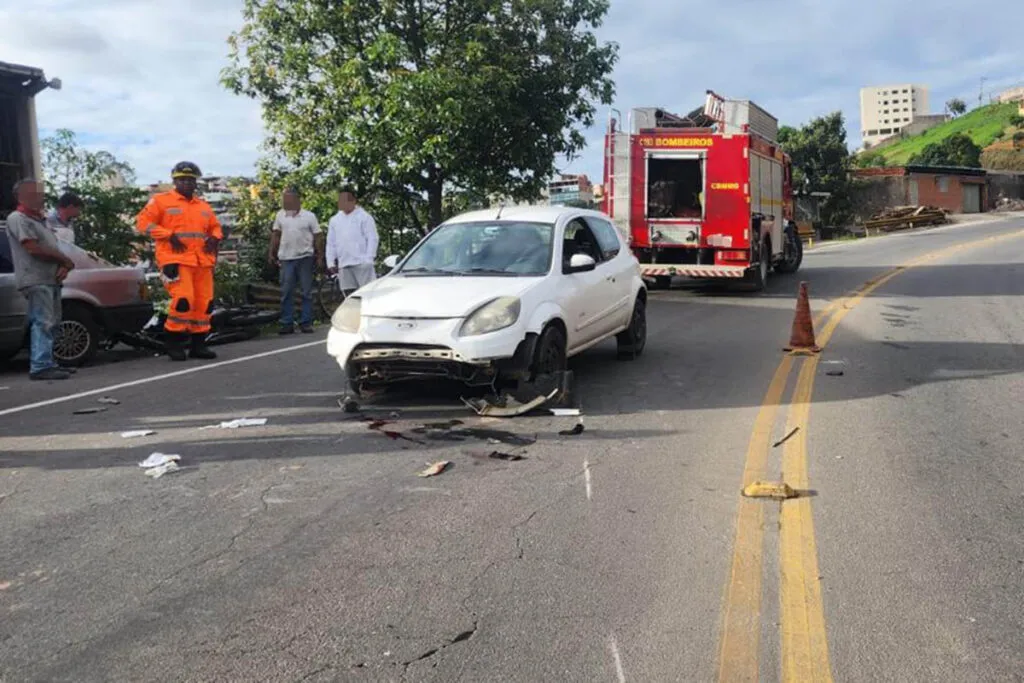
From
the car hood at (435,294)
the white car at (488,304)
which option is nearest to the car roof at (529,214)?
the white car at (488,304)

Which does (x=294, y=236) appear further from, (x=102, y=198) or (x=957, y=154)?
(x=957, y=154)

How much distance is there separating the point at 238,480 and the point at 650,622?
9.23 ft

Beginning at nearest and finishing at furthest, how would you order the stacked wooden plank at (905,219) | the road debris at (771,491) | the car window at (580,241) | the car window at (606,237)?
1. the road debris at (771,491)
2. the car window at (580,241)
3. the car window at (606,237)
4. the stacked wooden plank at (905,219)

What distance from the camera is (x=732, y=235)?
16578 mm

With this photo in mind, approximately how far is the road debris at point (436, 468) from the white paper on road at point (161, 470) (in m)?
1.51

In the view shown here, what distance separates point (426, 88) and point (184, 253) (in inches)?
300

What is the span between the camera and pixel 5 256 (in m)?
9.45

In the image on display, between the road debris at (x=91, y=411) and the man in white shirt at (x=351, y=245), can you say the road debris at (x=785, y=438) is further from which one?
the man in white shirt at (x=351, y=245)

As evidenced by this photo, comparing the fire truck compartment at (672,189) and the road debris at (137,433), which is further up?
the fire truck compartment at (672,189)

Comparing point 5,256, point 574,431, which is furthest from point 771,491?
point 5,256

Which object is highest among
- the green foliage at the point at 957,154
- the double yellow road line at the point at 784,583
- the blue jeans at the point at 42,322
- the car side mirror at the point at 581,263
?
the green foliage at the point at 957,154

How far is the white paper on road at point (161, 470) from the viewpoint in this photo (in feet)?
18.0

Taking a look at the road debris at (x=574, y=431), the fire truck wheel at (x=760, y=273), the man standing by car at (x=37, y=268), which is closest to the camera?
the road debris at (x=574, y=431)

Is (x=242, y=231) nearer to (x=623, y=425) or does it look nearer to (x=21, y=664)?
(x=623, y=425)
